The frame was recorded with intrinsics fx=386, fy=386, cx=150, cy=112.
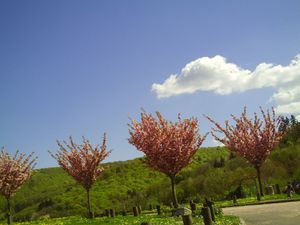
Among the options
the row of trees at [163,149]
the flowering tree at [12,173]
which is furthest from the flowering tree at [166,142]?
the flowering tree at [12,173]

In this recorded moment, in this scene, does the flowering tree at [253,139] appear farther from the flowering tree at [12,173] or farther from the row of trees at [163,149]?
the flowering tree at [12,173]

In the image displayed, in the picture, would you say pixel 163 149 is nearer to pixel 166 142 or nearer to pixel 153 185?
pixel 166 142

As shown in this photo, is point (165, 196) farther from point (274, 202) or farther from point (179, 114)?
point (274, 202)

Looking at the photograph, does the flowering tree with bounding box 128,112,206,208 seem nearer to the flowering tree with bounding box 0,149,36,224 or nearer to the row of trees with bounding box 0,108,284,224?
the row of trees with bounding box 0,108,284,224

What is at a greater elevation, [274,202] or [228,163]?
[228,163]

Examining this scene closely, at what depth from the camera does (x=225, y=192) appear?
42.5 metres

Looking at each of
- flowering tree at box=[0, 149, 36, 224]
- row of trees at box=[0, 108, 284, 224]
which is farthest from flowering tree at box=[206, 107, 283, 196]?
flowering tree at box=[0, 149, 36, 224]

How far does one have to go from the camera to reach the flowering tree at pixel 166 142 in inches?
1193

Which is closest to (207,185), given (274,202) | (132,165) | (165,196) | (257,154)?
(165,196)

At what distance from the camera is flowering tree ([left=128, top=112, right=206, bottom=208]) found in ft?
99.5

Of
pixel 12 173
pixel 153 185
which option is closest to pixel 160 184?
pixel 153 185

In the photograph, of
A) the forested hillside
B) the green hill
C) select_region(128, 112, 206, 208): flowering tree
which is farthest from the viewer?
the green hill

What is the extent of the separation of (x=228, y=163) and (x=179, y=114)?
2411 cm

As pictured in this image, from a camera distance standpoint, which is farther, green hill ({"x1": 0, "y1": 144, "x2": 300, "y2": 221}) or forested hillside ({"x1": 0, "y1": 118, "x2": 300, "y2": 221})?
green hill ({"x1": 0, "y1": 144, "x2": 300, "y2": 221})
